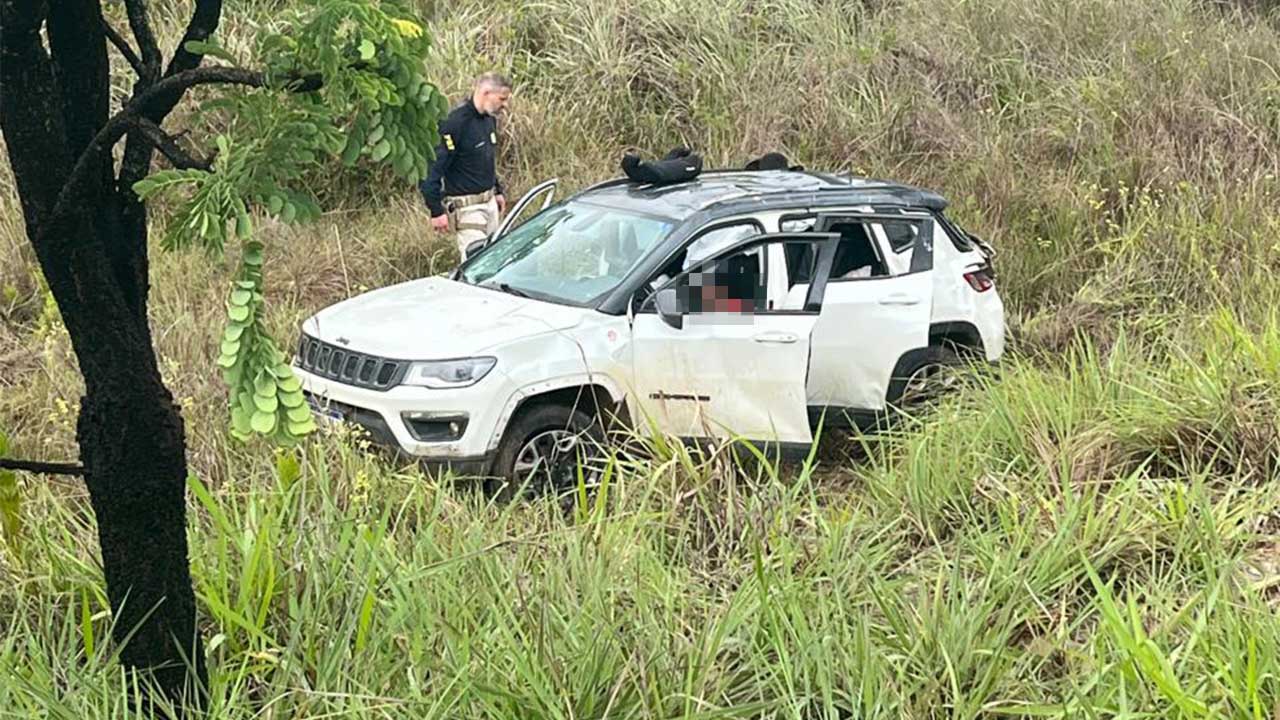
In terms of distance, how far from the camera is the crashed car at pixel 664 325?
521cm

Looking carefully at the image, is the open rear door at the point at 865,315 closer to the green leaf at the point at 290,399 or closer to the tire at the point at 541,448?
the tire at the point at 541,448

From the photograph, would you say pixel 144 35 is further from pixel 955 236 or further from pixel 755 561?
pixel 955 236

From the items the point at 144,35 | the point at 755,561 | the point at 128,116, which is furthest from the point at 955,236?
the point at 128,116

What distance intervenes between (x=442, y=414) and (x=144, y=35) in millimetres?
2900

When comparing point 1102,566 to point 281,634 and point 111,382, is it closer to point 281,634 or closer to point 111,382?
point 281,634

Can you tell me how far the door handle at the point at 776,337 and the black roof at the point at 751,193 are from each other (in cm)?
79

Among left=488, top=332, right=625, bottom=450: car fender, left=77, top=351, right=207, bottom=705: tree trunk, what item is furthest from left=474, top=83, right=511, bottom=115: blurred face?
left=77, top=351, right=207, bottom=705: tree trunk

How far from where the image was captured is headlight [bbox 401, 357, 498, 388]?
16.9 feet

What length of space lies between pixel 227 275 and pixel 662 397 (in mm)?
3599

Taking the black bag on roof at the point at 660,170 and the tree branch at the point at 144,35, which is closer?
the tree branch at the point at 144,35

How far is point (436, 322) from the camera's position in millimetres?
→ 5508

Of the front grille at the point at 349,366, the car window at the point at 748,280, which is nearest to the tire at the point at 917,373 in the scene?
the car window at the point at 748,280

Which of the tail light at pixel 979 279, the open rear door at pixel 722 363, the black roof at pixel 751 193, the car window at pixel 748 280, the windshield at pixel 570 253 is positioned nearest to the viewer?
the open rear door at pixel 722 363

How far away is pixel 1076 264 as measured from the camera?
9219mm
